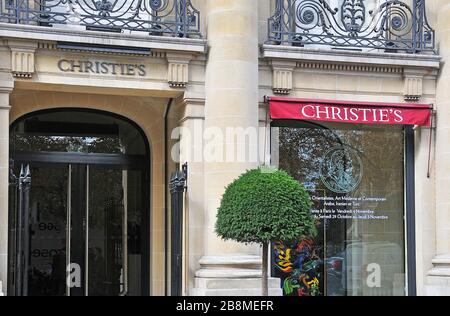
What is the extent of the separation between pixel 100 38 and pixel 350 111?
456cm

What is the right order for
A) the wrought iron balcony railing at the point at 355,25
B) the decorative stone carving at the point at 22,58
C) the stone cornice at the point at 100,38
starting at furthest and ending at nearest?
1. the wrought iron balcony railing at the point at 355,25
2. the decorative stone carving at the point at 22,58
3. the stone cornice at the point at 100,38

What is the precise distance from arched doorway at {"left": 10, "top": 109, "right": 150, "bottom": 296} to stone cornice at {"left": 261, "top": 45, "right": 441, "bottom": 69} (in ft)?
10.5

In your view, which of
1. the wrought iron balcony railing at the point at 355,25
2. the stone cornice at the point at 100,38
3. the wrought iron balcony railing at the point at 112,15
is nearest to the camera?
the stone cornice at the point at 100,38

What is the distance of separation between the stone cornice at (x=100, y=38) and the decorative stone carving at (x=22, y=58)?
5.6 inches

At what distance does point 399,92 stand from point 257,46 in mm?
2865

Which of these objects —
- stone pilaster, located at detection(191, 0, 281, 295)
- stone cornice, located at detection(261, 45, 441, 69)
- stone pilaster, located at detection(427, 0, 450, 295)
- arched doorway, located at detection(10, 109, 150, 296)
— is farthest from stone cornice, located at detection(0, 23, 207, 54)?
stone pilaster, located at detection(427, 0, 450, 295)

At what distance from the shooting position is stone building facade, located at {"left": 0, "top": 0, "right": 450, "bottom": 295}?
50.3 ft

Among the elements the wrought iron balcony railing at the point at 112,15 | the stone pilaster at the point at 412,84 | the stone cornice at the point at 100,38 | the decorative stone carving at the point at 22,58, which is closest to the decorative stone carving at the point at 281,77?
the stone cornice at the point at 100,38

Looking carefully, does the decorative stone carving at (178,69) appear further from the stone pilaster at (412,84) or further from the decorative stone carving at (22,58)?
the stone pilaster at (412,84)

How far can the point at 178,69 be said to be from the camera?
15.8m

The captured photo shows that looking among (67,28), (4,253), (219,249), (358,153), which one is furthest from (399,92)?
(4,253)

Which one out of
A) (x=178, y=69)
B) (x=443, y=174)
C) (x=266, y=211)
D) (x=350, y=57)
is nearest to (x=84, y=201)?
(x=178, y=69)

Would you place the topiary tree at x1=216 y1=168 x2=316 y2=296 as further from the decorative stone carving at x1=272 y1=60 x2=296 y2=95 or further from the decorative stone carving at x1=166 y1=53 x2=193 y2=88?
the decorative stone carving at x1=272 y1=60 x2=296 y2=95

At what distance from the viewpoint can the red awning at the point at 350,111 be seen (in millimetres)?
→ 16188
